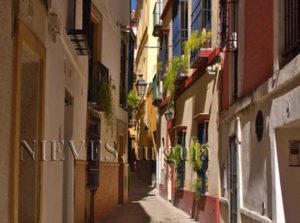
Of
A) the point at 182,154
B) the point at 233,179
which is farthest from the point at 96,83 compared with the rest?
the point at 233,179

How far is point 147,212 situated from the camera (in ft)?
59.8

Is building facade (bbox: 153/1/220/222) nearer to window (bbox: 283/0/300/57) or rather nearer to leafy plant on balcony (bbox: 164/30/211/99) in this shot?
leafy plant on balcony (bbox: 164/30/211/99)

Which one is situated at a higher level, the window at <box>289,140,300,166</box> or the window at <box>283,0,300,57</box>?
the window at <box>283,0,300,57</box>

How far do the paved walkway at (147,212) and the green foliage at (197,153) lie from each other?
1672 millimetres

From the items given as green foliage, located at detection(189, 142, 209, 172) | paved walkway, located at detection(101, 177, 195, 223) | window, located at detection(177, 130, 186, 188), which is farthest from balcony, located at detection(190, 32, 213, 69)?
paved walkway, located at detection(101, 177, 195, 223)

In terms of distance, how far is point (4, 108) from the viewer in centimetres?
525

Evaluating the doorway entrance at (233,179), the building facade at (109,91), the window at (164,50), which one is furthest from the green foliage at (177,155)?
the doorway entrance at (233,179)

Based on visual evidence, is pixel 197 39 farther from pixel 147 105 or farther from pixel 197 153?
pixel 147 105

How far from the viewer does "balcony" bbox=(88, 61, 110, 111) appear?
13836 millimetres

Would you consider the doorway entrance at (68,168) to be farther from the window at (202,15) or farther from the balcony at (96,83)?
the window at (202,15)

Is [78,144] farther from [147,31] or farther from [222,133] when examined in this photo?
[147,31]

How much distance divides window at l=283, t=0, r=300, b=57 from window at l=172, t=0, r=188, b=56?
411 inches

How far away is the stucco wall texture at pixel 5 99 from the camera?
5.16 metres

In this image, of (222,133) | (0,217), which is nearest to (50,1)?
(0,217)
